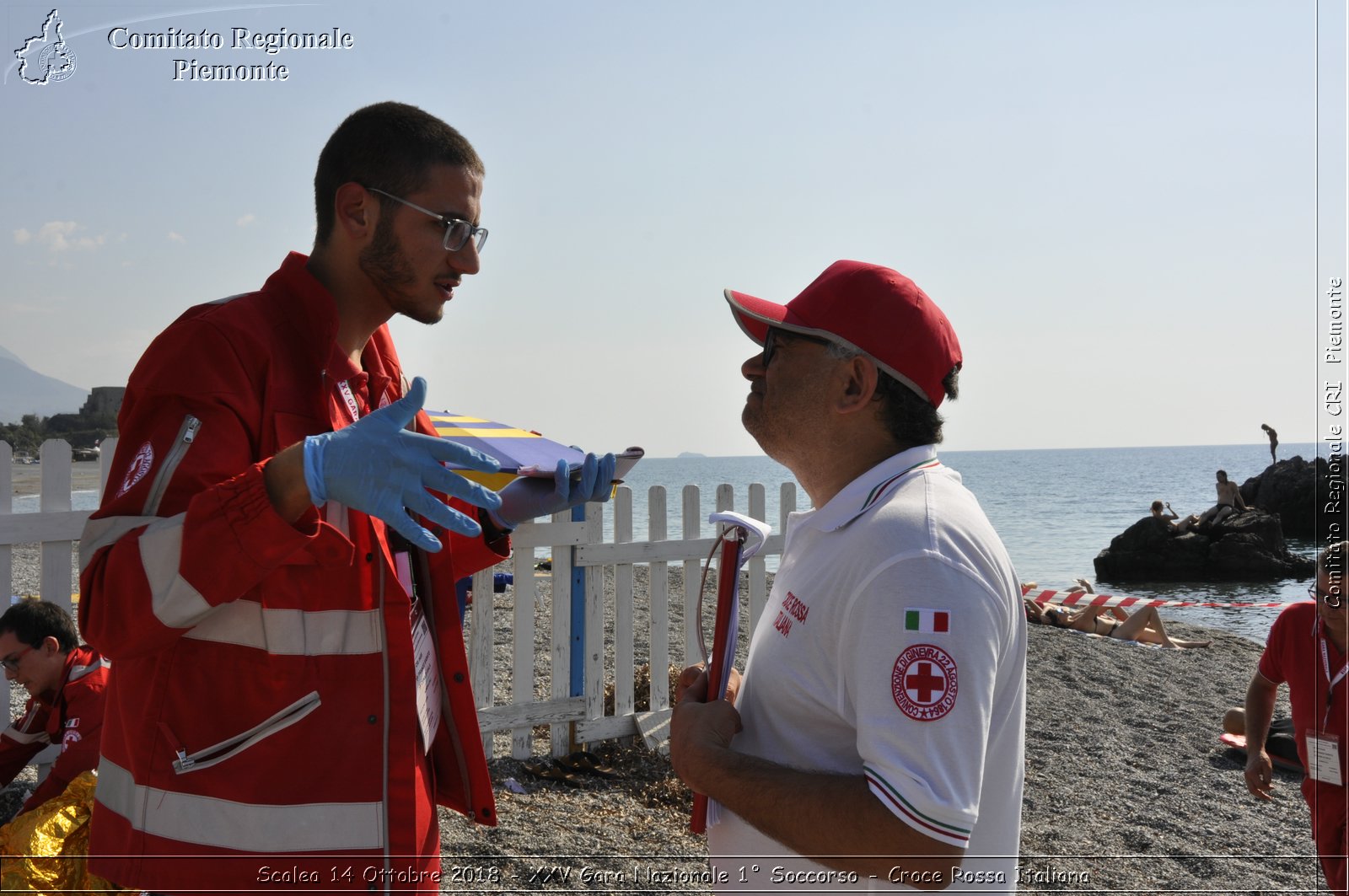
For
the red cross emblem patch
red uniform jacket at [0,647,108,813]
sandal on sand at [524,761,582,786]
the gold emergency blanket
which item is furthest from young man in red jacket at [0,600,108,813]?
the red cross emblem patch

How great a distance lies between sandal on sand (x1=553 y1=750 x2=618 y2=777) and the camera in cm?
602

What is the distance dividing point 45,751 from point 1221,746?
7.81 metres

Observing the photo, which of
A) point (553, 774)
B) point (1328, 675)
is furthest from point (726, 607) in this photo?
point (553, 774)

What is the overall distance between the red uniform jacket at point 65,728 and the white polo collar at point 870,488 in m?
3.27

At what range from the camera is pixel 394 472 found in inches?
67.0

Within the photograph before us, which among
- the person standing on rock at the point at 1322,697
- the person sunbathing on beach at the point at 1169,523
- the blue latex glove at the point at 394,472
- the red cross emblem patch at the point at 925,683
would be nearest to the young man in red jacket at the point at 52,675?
the blue latex glove at the point at 394,472

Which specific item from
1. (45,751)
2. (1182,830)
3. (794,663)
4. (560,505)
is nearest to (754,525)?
(794,663)

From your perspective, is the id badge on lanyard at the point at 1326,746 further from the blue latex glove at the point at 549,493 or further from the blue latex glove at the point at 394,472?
the blue latex glove at the point at 394,472

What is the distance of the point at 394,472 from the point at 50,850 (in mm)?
2925

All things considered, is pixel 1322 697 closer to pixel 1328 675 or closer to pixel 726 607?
pixel 1328 675

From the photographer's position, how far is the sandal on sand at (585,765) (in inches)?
237

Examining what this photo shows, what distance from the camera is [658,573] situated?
22.0 ft

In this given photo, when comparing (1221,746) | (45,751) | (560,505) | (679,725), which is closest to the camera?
(679,725)

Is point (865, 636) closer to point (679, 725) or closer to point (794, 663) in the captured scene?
point (794, 663)
